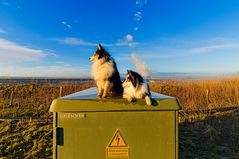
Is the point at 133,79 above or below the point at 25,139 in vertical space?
above

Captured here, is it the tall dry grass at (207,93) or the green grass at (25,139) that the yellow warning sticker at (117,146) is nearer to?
the green grass at (25,139)

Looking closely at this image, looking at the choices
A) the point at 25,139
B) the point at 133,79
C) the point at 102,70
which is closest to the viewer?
the point at 133,79

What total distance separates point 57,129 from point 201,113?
19.1 ft

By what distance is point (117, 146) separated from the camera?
250 cm

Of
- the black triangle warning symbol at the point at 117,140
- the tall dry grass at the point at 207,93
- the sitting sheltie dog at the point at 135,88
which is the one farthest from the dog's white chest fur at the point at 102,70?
the tall dry grass at the point at 207,93

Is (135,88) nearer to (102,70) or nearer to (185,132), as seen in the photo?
(102,70)

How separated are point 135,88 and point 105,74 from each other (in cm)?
50

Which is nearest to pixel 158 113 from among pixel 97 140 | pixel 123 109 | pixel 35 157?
pixel 123 109

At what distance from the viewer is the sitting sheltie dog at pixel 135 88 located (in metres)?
2.62

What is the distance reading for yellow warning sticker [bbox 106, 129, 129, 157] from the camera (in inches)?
97.9

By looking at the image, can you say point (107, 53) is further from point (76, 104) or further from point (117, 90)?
point (76, 104)

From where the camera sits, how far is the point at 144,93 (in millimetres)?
2689

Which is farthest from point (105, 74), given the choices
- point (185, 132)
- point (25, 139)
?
point (185, 132)

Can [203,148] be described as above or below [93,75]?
below
